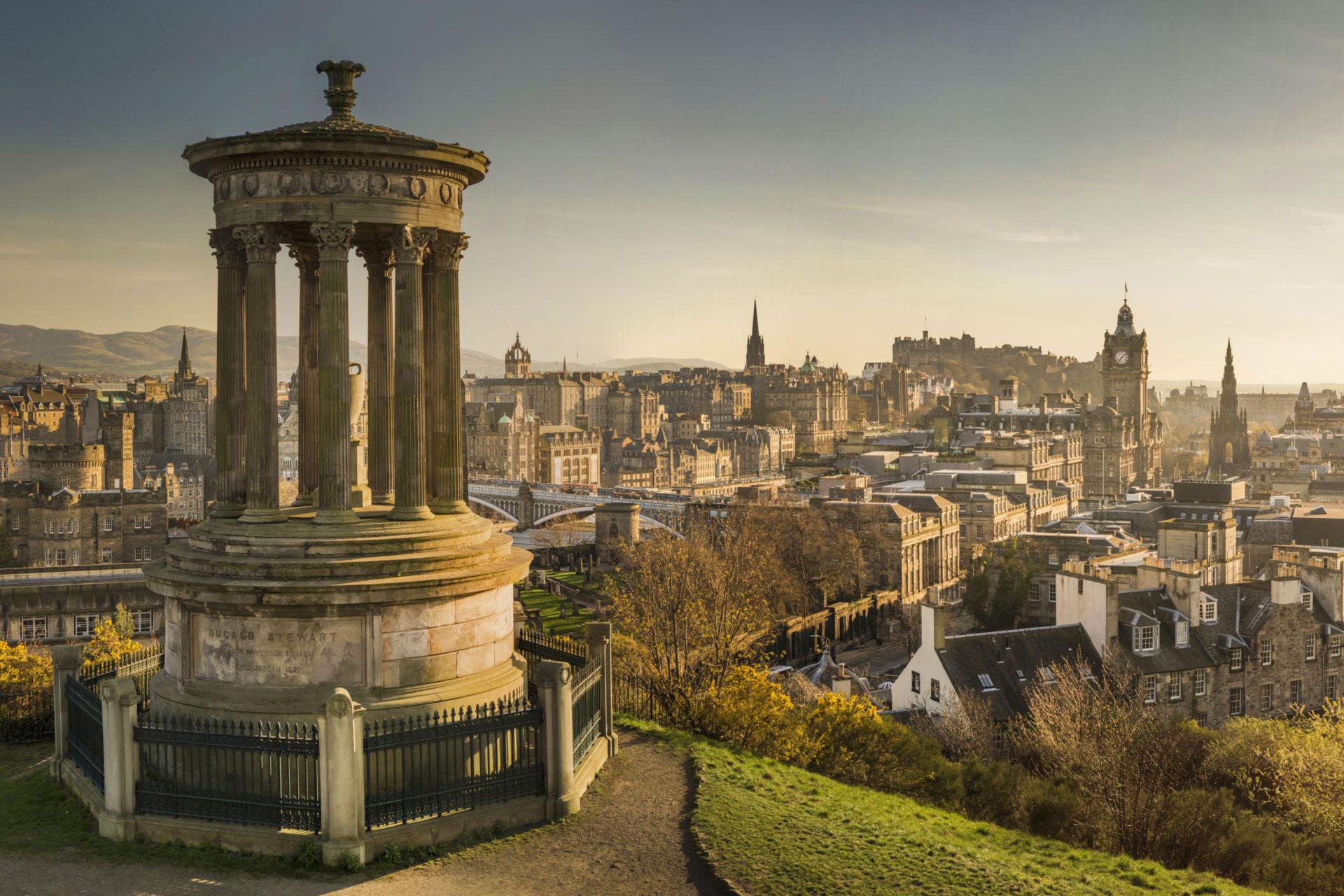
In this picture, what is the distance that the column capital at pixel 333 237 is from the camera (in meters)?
16.2

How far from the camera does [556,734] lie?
14891 mm

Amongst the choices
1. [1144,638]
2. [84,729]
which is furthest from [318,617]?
[1144,638]

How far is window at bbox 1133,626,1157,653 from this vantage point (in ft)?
139

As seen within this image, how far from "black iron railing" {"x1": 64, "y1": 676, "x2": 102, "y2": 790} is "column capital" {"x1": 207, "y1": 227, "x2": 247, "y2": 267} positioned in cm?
640

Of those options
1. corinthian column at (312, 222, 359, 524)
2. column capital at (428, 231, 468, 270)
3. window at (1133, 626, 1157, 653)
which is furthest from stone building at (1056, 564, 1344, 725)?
corinthian column at (312, 222, 359, 524)

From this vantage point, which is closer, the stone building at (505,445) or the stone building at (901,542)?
the stone building at (901,542)

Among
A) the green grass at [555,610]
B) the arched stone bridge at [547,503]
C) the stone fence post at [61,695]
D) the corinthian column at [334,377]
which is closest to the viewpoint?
the corinthian column at [334,377]

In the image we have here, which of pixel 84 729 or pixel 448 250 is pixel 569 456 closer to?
pixel 448 250

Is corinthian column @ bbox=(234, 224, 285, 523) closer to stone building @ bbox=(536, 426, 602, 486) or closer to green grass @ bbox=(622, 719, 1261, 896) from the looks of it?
green grass @ bbox=(622, 719, 1261, 896)

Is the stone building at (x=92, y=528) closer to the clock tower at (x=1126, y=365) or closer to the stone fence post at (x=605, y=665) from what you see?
the stone fence post at (x=605, y=665)

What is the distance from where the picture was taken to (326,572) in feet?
49.2

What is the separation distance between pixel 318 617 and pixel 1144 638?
3554 cm

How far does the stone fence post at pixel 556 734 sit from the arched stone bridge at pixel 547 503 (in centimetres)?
8888

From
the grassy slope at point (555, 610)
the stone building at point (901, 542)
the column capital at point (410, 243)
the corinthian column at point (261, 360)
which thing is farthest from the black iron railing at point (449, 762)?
the stone building at point (901, 542)
